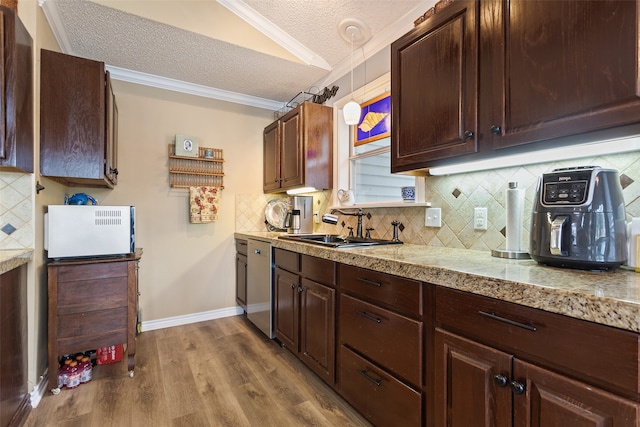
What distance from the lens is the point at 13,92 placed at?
1550 mm

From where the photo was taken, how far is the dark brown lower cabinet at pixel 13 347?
1410mm

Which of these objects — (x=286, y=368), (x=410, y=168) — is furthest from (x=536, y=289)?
(x=286, y=368)

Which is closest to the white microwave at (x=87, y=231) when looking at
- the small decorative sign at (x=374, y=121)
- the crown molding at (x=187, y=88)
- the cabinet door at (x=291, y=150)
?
the cabinet door at (x=291, y=150)

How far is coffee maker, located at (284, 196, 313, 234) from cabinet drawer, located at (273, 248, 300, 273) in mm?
715

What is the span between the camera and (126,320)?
208cm

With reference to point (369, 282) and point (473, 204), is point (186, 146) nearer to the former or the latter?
point (369, 282)

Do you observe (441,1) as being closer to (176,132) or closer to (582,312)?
(582,312)

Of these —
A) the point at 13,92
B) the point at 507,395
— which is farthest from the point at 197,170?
the point at 507,395

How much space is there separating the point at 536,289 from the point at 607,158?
2.58 feet

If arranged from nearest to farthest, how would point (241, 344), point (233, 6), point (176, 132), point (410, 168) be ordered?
point (410, 168) → point (233, 6) → point (241, 344) → point (176, 132)

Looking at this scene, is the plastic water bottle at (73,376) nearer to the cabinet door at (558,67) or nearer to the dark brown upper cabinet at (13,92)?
the dark brown upper cabinet at (13,92)

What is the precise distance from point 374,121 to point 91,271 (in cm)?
236

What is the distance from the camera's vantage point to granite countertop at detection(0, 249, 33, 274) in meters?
1.39

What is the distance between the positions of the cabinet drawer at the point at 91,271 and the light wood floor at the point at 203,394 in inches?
28.4
